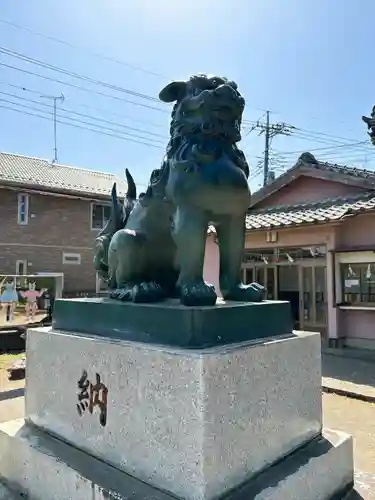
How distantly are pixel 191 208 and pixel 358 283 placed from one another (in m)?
6.96

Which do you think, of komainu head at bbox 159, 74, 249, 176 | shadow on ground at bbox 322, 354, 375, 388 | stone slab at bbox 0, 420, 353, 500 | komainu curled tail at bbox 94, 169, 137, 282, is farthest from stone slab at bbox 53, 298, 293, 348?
shadow on ground at bbox 322, 354, 375, 388

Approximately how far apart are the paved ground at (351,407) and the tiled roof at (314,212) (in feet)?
8.62

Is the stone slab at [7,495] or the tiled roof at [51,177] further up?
the tiled roof at [51,177]

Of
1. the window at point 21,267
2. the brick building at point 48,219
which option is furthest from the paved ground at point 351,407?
the brick building at point 48,219

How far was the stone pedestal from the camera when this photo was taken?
1.68 m

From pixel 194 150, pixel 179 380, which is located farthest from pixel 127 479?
pixel 194 150

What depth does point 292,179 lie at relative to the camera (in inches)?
412

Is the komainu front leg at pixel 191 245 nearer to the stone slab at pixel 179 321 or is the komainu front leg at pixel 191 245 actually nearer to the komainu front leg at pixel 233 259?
the stone slab at pixel 179 321

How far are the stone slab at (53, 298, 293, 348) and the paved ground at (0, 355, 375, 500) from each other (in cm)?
114

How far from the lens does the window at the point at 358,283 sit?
793 centimetres

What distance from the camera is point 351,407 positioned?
186 inches

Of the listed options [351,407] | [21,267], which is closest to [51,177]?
[21,267]

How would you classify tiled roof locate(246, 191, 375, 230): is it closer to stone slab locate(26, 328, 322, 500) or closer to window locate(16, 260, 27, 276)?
stone slab locate(26, 328, 322, 500)

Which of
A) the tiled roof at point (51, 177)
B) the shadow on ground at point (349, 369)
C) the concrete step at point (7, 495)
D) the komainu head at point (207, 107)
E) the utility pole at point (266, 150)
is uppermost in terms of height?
the utility pole at point (266, 150)
